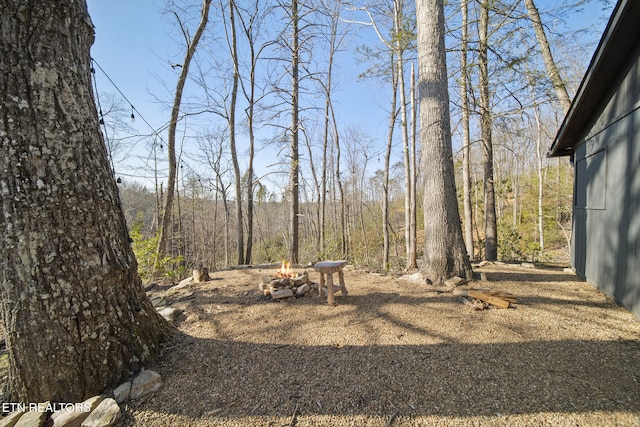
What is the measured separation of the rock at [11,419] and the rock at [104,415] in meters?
0.40

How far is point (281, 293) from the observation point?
141 inches

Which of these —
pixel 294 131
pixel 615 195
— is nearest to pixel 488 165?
pixel 615 195

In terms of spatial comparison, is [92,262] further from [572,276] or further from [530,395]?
[572,276]

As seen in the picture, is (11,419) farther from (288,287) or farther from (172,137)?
(172,137)

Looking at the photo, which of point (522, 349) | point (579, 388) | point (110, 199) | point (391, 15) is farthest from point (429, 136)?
point (391, 15)

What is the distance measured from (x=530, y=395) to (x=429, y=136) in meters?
3.54

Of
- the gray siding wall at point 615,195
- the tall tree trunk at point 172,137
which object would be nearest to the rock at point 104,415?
the gray siding wall at point 615,195

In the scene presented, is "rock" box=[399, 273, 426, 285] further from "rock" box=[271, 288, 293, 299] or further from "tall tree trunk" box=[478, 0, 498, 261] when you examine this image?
"tall tree trunk" box=[478, 0, 498, 261]

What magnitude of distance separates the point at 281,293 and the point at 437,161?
319 centimetres

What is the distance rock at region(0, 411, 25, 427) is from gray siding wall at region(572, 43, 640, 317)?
216 inches

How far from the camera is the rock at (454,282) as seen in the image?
12.5 ft

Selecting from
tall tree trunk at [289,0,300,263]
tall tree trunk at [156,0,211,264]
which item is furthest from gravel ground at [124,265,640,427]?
tall tree trunk at [289,0,300,263]

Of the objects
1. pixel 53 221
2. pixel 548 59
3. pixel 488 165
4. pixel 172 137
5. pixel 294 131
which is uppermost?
pixel 548 59

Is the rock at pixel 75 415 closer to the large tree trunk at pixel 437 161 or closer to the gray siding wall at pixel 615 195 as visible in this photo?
the large tree trunk at pixel 437 161
